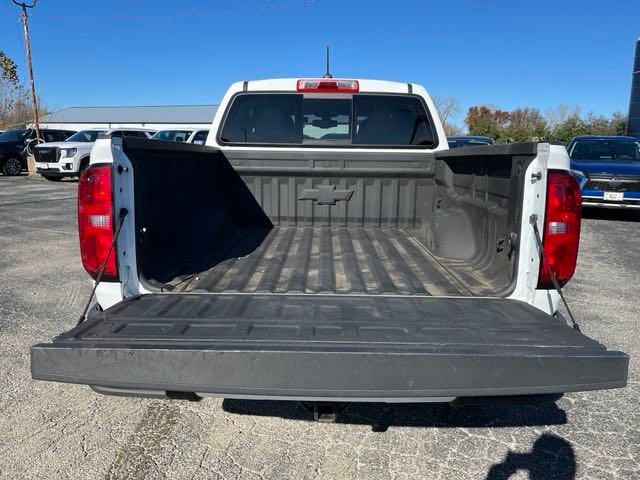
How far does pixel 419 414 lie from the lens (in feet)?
9.96

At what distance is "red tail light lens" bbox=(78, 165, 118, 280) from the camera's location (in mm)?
2373

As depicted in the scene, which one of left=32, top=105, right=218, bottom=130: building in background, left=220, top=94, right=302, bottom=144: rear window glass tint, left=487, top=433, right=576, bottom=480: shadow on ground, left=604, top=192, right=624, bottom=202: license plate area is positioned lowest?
left=487, top=433, right=576, bottom=480: shadow on ground

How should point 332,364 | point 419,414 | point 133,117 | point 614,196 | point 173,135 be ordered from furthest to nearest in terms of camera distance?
point 133,117 → point 173,135 → point 614,196 → point 419,414 → point 332,364

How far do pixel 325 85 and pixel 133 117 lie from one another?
59674mm

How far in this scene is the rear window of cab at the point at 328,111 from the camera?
4.44 metres

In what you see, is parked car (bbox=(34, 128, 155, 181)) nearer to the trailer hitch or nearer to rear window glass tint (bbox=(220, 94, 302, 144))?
rear window glass tint (bbox=(220, 94, 302, 144))

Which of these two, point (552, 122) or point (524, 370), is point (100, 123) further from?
point (524, 370)

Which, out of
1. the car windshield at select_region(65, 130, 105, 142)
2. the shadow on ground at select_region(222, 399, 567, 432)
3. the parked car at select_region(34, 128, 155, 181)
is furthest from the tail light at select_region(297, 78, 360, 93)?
the car windshield at select_region(65, 130, 105, 142)

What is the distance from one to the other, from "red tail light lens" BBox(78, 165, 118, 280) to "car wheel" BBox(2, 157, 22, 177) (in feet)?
71.4

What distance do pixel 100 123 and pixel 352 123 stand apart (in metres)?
58.6

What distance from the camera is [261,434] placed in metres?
2.80

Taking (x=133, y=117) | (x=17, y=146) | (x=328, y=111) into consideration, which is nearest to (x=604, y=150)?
(x=328, y=111)

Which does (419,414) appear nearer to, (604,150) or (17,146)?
(604,150)

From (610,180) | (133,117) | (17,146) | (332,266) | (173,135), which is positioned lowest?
(332,266)
